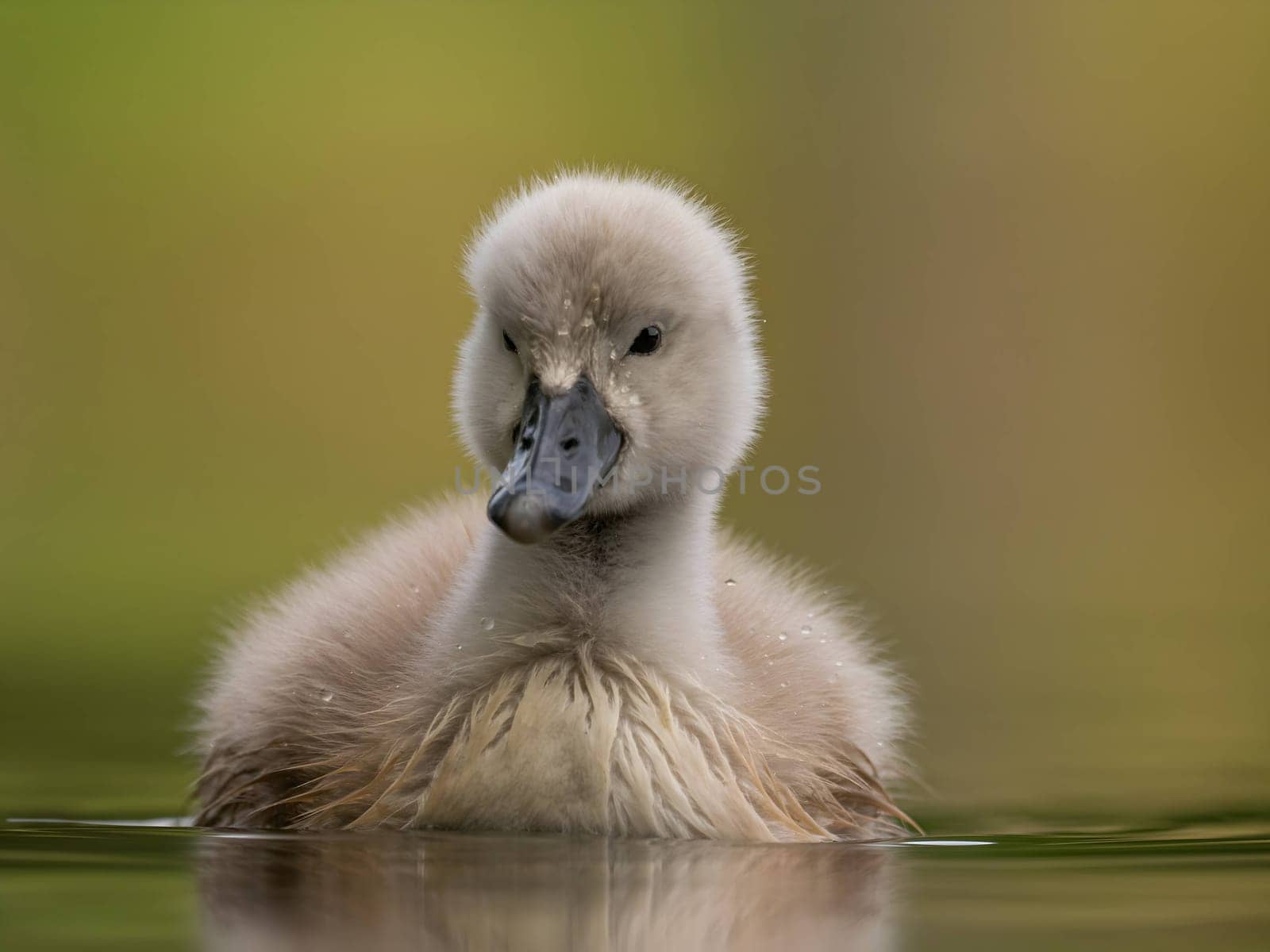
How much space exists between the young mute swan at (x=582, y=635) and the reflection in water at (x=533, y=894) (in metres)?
0.19

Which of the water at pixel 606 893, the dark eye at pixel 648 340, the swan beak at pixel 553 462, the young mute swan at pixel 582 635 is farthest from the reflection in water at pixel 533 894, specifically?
the dark eye at pixel 648 340

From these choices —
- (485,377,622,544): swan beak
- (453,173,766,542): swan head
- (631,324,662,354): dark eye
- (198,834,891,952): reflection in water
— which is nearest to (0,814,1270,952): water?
(198,834,891,952): reflection in water

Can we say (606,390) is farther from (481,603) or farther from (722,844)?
(722,844)

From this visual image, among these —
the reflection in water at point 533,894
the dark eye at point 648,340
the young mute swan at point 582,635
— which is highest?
the dark eye at point 648,340

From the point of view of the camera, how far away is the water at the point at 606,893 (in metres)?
2.58

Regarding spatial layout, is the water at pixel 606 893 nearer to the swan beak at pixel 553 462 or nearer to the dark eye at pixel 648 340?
the swan beak at pixel 553 462

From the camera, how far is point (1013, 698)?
6.88m

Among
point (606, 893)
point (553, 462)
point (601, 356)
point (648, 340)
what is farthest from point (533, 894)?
point (648, 340)

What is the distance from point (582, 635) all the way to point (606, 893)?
1072 mm

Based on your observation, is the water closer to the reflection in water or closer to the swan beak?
the reflection in water

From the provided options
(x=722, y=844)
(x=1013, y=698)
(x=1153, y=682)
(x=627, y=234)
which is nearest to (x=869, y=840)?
(x=722, y=844)

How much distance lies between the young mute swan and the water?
0.17m

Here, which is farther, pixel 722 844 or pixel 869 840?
pixel 869 840

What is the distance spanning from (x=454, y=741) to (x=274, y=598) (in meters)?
1.21
